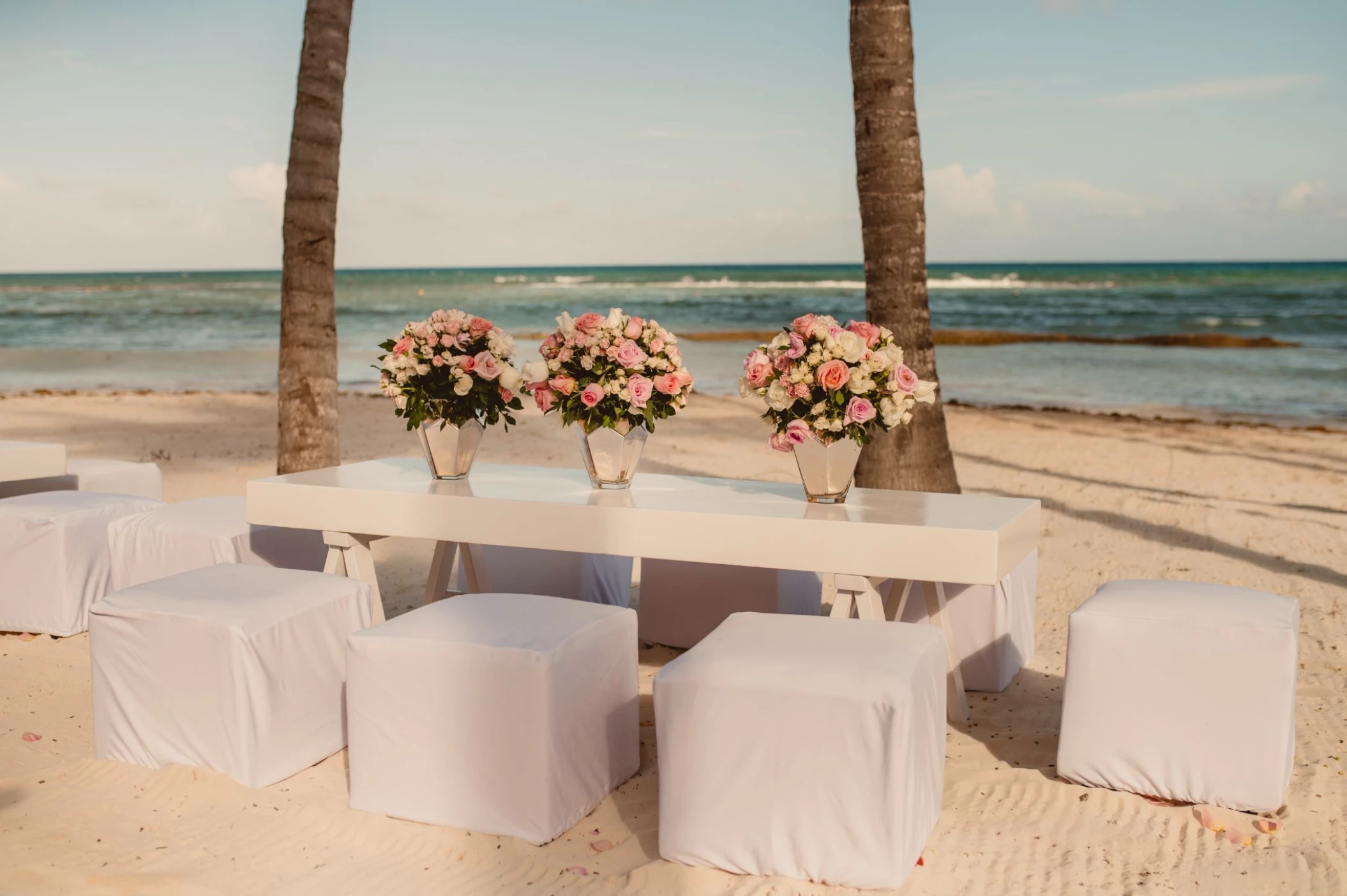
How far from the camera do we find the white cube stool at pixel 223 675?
130 inches

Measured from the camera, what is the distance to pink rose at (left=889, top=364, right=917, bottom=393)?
12.1ft

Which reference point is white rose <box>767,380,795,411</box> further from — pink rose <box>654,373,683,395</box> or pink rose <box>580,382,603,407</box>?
pink rose <box>580,382,603,407</box>

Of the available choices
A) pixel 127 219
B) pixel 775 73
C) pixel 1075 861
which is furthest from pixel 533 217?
pixel 1075 861

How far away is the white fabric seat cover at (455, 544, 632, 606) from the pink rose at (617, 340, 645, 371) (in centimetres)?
123

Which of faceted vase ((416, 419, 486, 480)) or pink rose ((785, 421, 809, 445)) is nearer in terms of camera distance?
A: pink rose ((785, 421, 809, 445))

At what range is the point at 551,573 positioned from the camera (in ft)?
16.4

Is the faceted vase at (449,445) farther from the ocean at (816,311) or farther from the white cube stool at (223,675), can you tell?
the ocean at (816,311)

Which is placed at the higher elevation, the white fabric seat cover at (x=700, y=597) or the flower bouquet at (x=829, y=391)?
the flower bouquet at (x=829, y=391)

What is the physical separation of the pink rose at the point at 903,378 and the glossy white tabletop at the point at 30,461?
3.77 metres

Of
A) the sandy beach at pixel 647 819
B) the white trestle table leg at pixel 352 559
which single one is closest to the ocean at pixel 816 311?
the sandy beach at pixel 647 819

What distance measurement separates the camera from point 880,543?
3.40 metres

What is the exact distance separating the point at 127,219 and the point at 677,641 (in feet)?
116

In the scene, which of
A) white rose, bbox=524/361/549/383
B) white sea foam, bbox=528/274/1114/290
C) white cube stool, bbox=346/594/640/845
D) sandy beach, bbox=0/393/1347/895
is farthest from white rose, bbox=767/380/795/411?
white sea foam, bbox=528/274/1114/290

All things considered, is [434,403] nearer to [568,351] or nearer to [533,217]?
[568,351]
